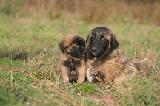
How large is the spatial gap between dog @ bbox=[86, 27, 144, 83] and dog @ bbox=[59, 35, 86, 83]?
0.11 meters

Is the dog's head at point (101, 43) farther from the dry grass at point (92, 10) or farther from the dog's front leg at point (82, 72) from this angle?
the dry grass at point (92, 10)

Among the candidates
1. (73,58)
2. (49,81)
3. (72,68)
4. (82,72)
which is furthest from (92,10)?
(49,81)

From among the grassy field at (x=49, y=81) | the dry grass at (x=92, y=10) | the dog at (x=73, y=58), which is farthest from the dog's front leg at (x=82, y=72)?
the dry grass at (x=92, y=10)

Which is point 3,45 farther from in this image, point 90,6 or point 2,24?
point 90,6

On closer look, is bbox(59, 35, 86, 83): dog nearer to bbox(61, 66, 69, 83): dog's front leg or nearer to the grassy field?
bbox(61, 66, 69, 83): dog's front leg

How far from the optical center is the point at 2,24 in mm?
19078

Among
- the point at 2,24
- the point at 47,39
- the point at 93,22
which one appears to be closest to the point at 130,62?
the point at 47,39

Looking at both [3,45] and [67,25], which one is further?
[67,25]

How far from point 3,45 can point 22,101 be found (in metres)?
6.91

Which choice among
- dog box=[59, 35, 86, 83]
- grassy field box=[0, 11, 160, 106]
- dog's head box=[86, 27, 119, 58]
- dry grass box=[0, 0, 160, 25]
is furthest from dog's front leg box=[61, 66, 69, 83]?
dry grass box=[0, 0, 160, 25]

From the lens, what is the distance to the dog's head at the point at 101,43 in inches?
444

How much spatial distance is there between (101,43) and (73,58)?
1.95 ft

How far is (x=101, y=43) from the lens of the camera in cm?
1129

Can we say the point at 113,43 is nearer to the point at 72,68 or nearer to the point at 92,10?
the point at 72,68
